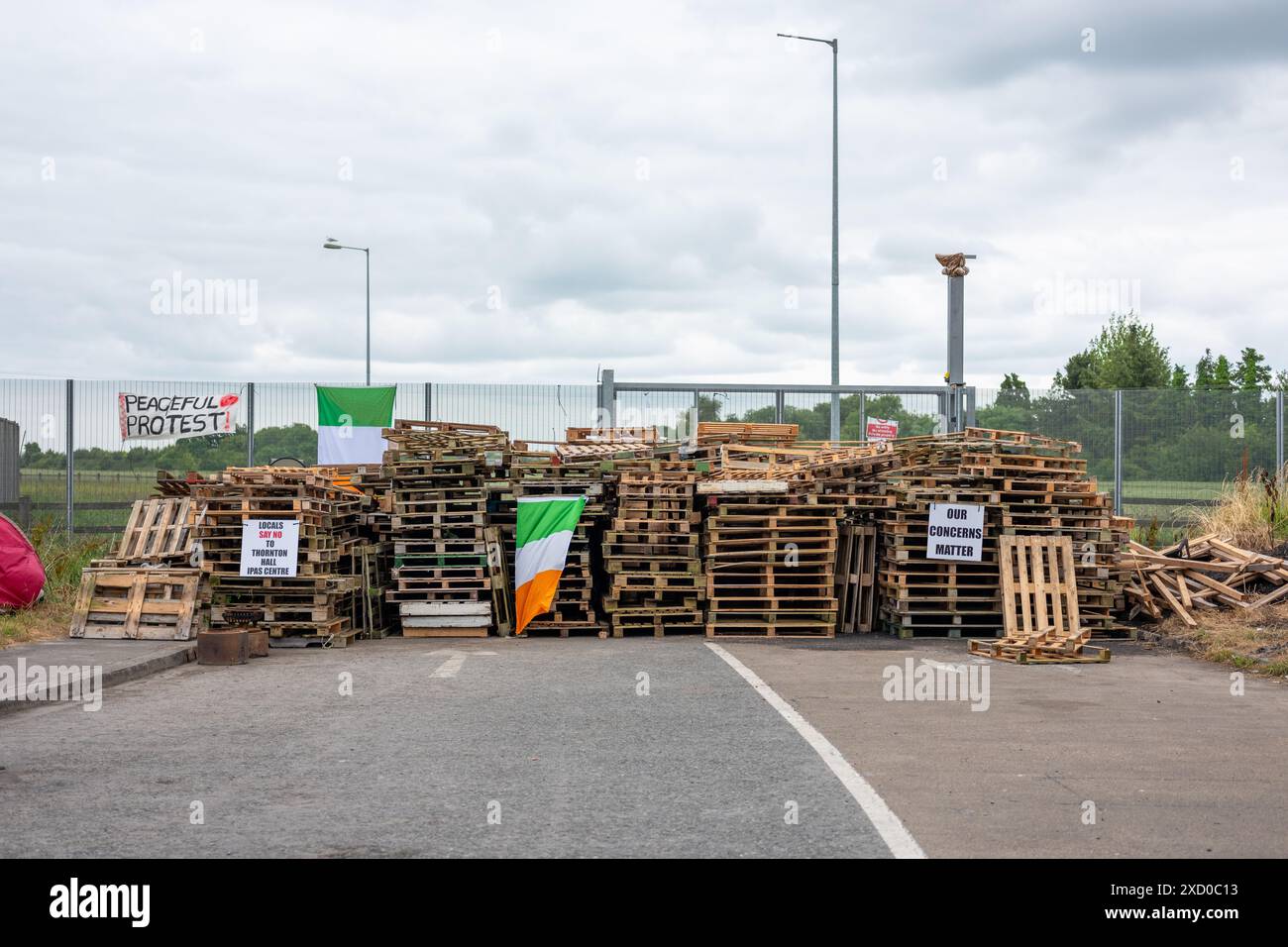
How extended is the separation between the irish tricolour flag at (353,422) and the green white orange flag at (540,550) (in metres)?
9.31

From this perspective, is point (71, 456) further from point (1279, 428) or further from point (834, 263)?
point (1279, 428)

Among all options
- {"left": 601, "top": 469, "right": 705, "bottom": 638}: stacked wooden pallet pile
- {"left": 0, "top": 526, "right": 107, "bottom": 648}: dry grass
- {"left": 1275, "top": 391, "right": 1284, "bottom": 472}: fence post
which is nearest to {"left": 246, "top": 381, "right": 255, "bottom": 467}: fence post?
{"left": 0, "top": 526, "right": 107, "bottom": 648}: dry grass

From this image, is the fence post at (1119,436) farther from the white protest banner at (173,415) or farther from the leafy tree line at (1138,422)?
the white protest banner at (173,415)

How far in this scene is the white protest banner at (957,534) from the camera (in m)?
17.0

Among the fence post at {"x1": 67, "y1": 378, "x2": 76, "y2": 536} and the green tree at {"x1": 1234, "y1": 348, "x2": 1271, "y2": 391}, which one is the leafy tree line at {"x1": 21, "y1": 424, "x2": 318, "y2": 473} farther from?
the green tree at {"x1": 1234, "y1": 348, "x2": 1271, "y2": 391}

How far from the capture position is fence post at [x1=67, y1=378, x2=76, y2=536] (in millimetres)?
24286

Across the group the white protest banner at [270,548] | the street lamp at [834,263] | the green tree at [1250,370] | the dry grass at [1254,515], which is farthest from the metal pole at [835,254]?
the green tree at [1250,370]

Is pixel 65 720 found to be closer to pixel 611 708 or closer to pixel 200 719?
pixel 200 719

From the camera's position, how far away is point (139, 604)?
50.9 ft

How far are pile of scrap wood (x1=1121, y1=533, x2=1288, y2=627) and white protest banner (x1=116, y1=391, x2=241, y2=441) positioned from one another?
17134 mm

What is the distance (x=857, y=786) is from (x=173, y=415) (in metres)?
20.9

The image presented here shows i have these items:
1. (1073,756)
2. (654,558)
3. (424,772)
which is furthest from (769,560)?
(424,772)
